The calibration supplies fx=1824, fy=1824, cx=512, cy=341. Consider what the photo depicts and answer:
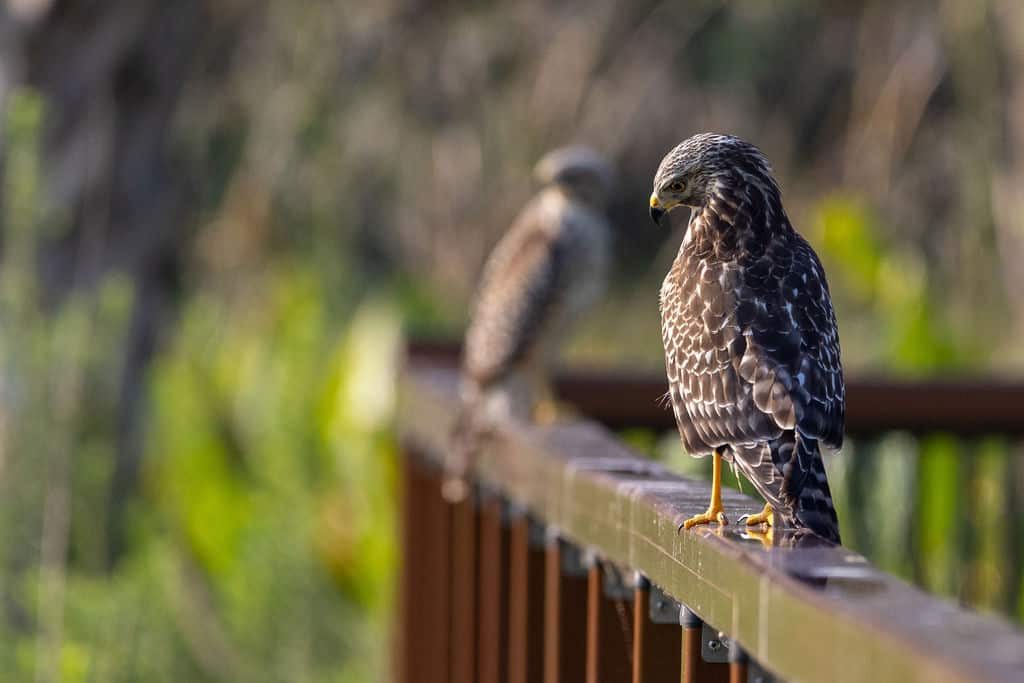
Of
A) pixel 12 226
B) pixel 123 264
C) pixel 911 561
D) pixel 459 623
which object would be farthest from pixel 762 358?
pixel 123 264

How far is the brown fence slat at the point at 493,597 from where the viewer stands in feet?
9.84

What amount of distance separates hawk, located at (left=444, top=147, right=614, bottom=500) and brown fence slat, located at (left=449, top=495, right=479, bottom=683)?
676mm

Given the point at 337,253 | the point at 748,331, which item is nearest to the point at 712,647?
the point at 748,331

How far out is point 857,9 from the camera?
13.6m

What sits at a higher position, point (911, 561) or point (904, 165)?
point (904, 165)

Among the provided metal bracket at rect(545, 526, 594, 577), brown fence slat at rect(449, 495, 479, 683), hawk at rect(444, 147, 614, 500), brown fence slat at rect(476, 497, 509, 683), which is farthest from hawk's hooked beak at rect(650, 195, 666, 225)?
hawk at rect(444, 147, 614, 500)

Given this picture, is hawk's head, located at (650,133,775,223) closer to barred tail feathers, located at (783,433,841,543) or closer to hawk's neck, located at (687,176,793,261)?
hawk's neck, located at (687,176,793,261)

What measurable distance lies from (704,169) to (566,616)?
812mm

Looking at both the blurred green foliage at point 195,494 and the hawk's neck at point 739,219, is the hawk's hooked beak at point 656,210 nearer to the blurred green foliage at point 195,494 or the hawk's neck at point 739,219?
the hawk's neck at point 739,219

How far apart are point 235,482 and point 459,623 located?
3723mm

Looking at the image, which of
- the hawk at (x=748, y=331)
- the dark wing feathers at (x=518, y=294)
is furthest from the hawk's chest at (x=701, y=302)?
the dark wing feathers at (x=518, y=294)

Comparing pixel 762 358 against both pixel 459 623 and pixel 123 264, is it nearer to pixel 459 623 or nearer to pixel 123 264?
pixel 459 623

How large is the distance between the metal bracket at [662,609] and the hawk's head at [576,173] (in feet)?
10.0

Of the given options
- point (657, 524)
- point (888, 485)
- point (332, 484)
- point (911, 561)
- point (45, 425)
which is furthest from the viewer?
point (332, 484)
